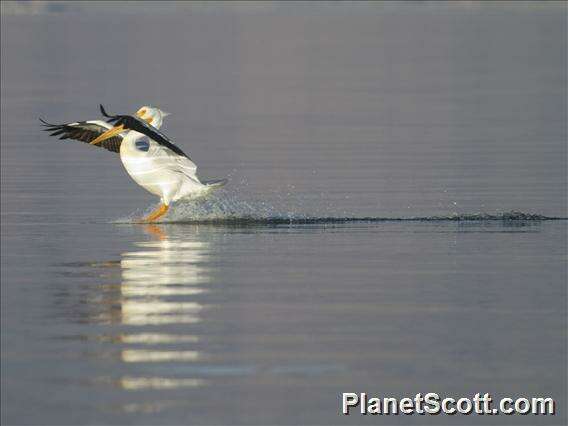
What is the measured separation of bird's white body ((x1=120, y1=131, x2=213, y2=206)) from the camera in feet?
65.7

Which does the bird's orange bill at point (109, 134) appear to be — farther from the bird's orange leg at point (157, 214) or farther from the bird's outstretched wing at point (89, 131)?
the bird's orange leg at point (157, 214)

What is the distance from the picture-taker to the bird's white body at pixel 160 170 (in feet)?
65.7

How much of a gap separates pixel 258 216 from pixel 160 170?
44.0 inches

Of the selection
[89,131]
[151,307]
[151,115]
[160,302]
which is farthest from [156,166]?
[151,307]

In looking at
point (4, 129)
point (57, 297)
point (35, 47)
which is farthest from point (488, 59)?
point (57, 297)

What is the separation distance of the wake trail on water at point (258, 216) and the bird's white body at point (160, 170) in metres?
0.29

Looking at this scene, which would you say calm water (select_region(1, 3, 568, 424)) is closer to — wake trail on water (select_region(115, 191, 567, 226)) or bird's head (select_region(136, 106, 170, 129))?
wake trail on water (select_region(115, 191, 567, 226))

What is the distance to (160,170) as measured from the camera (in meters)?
20.1

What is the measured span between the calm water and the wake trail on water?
0.06m

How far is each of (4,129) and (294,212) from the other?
1460 centimetres

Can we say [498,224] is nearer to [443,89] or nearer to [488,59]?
[443,89]

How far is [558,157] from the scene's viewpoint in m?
27.5

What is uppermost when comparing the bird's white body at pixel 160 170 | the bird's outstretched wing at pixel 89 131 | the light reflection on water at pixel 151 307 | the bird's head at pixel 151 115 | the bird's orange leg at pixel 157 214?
the bird's head at pixel 151 115

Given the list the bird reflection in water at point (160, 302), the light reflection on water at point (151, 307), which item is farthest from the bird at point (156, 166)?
the light reflection on water at point (151, 307)
